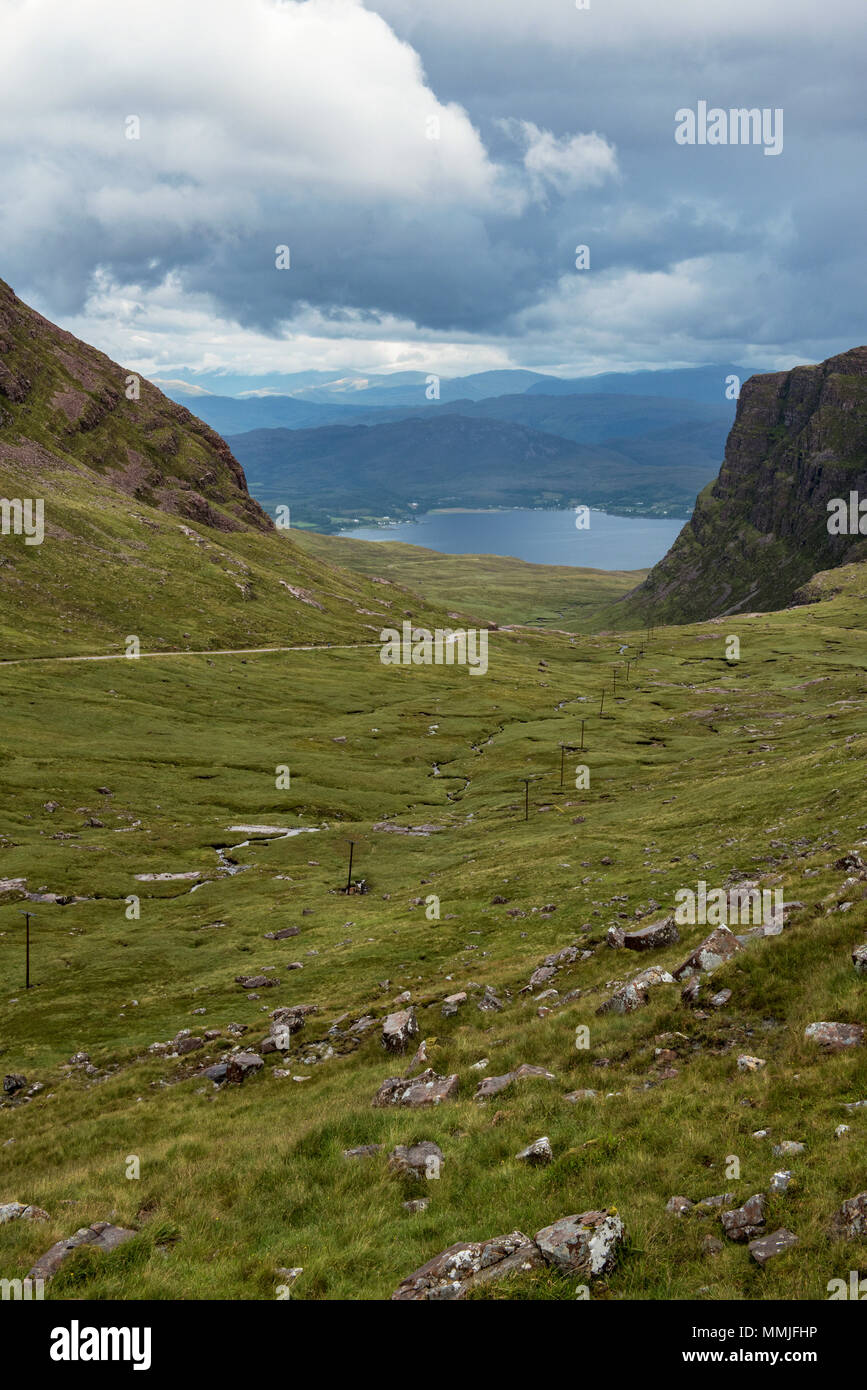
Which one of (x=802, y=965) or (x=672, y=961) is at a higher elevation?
(x=802, y=965)

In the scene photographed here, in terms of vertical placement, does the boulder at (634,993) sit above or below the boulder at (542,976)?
above

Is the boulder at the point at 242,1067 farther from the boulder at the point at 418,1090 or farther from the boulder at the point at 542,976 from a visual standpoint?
the boulder at the point at 542,976

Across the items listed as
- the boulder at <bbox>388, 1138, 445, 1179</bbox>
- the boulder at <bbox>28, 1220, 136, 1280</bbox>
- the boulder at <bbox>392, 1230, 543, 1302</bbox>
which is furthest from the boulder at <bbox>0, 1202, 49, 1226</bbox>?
the boulder at <bbox>392, 1230, 543, 1302</bbox>

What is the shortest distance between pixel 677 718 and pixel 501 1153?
488 feet

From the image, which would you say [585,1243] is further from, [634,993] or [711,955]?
A: [711,955]

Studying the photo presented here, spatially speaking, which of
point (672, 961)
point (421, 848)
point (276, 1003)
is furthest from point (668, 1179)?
point (421, 848)

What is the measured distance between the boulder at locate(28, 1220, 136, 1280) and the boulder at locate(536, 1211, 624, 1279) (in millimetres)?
10418

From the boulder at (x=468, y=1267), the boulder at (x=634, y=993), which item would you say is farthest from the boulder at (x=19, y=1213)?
the boulder at (x=634, y=993)

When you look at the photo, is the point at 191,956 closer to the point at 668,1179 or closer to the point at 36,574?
the point at 668,1179

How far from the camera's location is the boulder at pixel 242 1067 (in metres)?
31.9

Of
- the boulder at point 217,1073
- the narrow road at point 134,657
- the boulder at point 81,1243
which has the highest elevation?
the narrow road at point 134,657

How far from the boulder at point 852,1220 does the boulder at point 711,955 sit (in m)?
10.9

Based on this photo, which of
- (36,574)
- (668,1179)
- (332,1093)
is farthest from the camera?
(36,574)

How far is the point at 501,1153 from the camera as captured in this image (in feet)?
59.3
